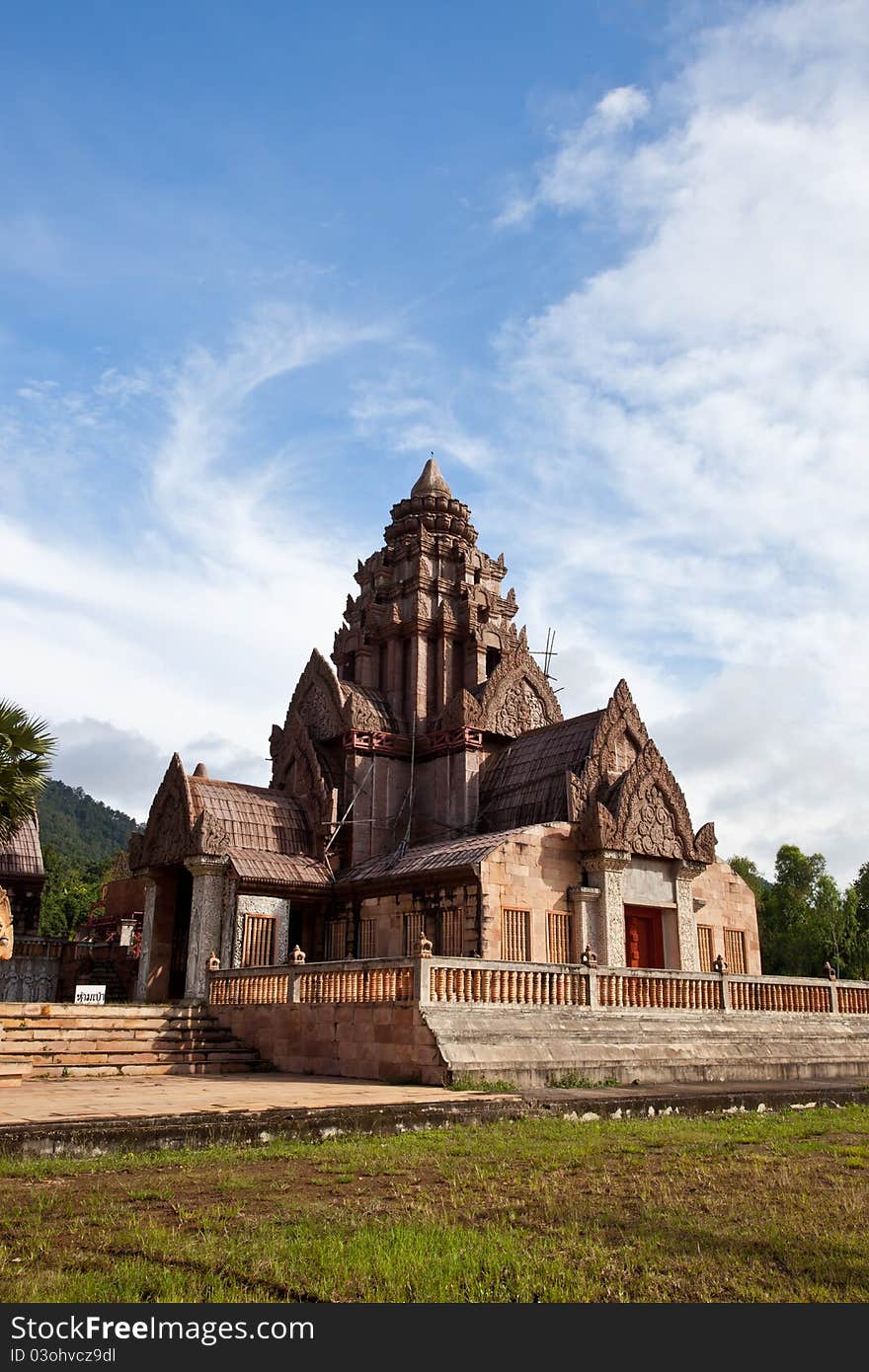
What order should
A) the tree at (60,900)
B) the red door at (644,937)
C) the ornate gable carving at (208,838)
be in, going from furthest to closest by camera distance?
the tree at (60,900) < the red door at (644,937) < the ornate gable carving at (208,838)

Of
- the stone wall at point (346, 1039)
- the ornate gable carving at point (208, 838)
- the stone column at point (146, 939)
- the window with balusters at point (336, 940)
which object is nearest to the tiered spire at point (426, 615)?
the window with balusters at point (336, 940)

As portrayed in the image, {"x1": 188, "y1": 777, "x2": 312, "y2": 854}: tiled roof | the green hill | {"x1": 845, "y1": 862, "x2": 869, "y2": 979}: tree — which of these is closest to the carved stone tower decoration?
{"x1": 188, "y1": 777, "x2": 312, "y2": 854}: tiled roof

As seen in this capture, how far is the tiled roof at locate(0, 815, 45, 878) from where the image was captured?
34.6 metres

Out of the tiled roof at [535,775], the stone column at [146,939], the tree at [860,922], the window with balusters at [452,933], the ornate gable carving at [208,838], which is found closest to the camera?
the window with balusters at [452,933]

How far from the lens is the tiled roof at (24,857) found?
1363 inches

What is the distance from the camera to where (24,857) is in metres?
35.3

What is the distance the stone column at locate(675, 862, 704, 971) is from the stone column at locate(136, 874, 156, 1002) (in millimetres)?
14682

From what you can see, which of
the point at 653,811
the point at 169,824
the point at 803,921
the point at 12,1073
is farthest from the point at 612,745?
the point at 803,921

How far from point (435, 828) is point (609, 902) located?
6626mm

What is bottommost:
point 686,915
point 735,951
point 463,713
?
point 735,951

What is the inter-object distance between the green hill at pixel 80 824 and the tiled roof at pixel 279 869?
9595 cm

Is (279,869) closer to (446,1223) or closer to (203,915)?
(203,915)

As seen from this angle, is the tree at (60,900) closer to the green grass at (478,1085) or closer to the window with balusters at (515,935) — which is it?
the window with balusters at (515,935)
